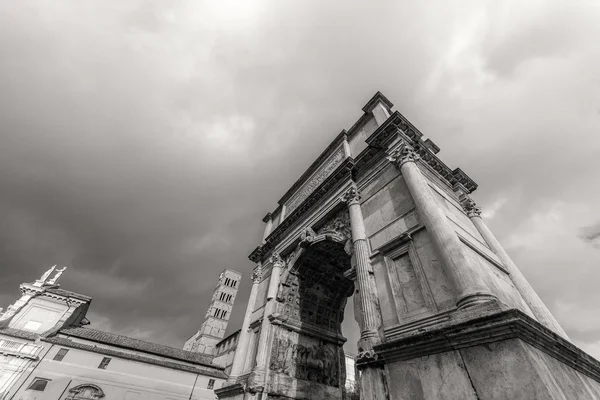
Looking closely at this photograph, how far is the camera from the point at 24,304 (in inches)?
1145

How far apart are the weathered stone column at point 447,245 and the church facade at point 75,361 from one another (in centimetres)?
3360

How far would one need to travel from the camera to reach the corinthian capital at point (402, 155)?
8084mm

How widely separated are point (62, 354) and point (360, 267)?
108 ft

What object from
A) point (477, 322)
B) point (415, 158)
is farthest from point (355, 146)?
point (477, 322)

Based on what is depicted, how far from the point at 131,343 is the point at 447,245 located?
3717 cm

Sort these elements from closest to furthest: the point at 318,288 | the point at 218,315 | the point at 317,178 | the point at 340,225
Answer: the point at 340,225 → the point at 318,288 → the point at 317,178 → the point at 218,315

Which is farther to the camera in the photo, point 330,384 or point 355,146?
point 355,146

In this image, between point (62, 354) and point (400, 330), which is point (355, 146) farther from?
point (62, 354)

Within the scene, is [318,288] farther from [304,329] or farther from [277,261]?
[277,261]

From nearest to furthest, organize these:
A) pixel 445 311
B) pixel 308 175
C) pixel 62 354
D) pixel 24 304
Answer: pixel 445 311
pixel 308 175
pixel 62 354
pixel 24 304

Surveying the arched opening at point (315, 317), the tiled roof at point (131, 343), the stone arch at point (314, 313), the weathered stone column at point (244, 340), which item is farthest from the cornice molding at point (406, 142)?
the tiled roof at point (131, 343)

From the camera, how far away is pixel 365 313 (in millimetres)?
6617

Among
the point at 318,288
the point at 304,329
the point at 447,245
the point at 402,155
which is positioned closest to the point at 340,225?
the point at 402,155

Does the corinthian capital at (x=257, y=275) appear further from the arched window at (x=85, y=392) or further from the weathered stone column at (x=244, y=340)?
the arched window at (x=85, y=392)
